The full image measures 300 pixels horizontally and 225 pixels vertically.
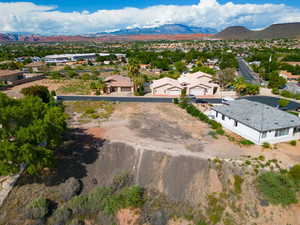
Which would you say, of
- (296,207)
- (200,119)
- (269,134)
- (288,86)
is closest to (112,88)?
(200,119)

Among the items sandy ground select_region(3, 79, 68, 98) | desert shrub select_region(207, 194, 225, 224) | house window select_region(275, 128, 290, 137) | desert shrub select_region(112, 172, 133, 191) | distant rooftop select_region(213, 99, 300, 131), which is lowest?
desert shrub select_region(207, 194, 225, 224)

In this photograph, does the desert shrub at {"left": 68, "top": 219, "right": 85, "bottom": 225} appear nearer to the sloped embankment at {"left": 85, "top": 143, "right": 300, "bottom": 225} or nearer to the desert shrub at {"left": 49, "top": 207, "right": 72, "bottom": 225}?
the desert shrub at {"left": 49, "top": 207, "right": 72, "bottom": 225}

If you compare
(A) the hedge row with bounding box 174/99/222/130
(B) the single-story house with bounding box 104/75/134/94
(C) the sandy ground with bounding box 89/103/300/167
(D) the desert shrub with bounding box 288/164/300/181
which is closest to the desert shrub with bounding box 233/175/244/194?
(C) the sandy ground with bounding box 89/103/300/167

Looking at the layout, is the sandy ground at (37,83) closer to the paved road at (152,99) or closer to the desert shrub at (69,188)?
the paved road at (152,99)

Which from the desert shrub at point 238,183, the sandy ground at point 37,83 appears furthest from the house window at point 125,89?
the desert shrub at point 238,183

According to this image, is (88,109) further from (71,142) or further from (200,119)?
(200,119)

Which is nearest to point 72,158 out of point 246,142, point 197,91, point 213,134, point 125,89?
point 213,134
